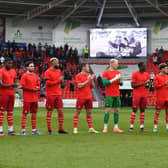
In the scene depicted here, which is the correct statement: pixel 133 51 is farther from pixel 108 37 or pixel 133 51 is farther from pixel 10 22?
pixel 10 22

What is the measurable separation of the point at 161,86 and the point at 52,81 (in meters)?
3.47

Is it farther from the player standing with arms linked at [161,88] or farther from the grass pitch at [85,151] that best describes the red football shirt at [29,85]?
the player standing with arms linked at [161,88]

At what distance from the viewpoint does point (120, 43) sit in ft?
170

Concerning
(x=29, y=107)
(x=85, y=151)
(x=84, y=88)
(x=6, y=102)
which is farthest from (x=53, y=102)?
(x=85, y=151)

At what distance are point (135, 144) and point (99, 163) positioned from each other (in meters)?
2.94

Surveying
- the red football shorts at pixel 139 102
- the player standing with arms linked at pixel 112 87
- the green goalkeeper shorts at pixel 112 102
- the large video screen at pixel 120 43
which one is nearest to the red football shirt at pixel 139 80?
the red football shorts at pixel 139 102

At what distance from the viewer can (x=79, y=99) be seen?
16.0 m

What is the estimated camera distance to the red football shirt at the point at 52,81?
51.0 ft

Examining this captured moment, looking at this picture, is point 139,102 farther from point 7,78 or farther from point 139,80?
point 7,78

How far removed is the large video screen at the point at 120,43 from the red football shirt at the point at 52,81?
120ft

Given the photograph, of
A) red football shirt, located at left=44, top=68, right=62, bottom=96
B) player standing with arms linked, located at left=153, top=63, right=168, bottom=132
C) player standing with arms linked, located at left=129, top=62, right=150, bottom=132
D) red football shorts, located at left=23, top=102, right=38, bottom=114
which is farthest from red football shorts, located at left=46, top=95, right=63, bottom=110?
player standing with arms linked, located at left=153, top=63, right=168, bottom=132

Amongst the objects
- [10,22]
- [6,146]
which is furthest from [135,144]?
[10,22]

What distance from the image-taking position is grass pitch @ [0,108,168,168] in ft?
32.0

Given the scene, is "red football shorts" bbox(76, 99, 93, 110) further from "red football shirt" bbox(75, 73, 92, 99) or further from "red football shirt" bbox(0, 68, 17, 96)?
"red football shirt" bbox(0, 68, 17, 96)
